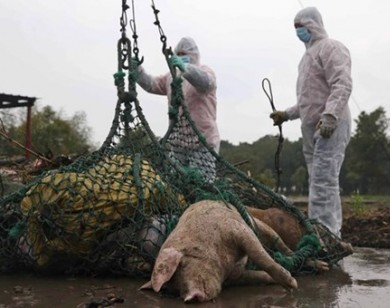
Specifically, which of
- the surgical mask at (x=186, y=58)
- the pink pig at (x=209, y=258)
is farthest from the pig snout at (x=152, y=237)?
the surgical mask at (x=186, y=58)

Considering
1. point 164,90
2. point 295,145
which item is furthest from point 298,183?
point 164,90

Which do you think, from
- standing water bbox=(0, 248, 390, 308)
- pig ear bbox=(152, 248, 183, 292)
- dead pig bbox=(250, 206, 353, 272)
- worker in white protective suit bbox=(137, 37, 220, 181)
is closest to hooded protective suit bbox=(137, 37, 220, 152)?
worker in white protective suit bbox=(137, 37, 220, 181)

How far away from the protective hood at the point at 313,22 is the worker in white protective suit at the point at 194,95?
114 centimetres

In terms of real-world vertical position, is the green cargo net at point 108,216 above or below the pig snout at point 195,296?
above

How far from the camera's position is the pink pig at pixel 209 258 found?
3.54 m

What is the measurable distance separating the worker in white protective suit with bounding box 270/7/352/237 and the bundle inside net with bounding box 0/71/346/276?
0.81 m

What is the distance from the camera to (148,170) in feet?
15.8

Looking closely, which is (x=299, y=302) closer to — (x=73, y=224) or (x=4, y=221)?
(x=73, y=224)

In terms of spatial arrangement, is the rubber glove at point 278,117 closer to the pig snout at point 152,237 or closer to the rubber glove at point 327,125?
the rubber glove at point 327,125

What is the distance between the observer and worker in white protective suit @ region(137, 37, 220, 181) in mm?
6559

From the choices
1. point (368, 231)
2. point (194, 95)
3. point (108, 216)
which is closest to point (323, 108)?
point (194, 95)

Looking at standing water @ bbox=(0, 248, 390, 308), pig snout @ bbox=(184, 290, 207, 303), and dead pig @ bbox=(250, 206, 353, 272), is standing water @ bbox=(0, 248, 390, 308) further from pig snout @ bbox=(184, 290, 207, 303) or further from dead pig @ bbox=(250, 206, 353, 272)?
dead pig @ bbox=(250, 206, 353, 272)

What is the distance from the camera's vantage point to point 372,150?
5762 centimetres

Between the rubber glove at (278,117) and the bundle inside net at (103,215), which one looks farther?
the rubber glove at (278,117)
